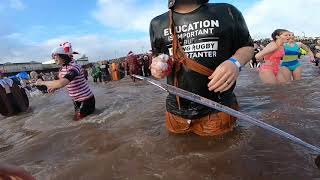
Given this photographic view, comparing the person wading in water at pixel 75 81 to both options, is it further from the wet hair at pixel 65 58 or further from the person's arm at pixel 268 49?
the person's arm at pixel 268 49

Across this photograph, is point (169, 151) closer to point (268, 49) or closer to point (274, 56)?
point (268, 49)

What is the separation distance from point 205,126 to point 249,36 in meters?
0.91

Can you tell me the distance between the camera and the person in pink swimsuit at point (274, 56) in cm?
770

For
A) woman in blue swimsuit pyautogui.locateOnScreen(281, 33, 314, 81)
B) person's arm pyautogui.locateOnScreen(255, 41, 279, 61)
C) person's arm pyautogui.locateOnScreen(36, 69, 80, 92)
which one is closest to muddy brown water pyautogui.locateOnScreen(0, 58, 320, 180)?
person's arm pyautogui.locateOnScreen(36, 69, 80, 92)

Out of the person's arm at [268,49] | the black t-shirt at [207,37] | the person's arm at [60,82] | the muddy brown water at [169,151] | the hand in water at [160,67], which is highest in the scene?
the black t-shirt at [207,37]

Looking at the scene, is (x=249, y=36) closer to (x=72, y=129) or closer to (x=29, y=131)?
(x=72, y=129)

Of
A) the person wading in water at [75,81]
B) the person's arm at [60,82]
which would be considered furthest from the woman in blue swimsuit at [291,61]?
the person's arm at [60,82]

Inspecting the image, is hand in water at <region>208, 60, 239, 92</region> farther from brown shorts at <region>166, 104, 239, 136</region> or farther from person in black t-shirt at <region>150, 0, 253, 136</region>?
brown shorts at <region>166, 104, 239, 136</region>

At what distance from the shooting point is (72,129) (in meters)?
5.64

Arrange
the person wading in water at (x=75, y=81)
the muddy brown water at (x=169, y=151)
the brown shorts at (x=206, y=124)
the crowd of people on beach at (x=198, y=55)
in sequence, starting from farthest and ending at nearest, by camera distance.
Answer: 1. the person wading in water at (x=75, y=81)
2. the brown shorts at (x=206, y=124)
3. the crowd of people on beach at (x=198, y=55)
4. the muddy brown water at (x=169, y=151)

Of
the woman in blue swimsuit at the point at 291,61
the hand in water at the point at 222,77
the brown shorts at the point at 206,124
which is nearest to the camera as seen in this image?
the hand in water at the point at 222,77

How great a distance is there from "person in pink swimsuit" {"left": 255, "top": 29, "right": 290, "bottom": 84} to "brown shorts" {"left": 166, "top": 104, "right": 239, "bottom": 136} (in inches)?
172

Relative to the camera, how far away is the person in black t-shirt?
3.25 metres

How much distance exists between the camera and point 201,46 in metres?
3.28
